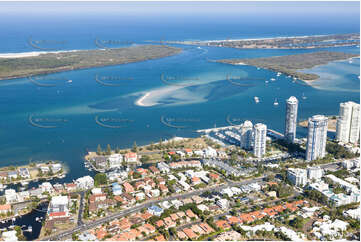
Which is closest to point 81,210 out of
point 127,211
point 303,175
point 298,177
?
point 127,211

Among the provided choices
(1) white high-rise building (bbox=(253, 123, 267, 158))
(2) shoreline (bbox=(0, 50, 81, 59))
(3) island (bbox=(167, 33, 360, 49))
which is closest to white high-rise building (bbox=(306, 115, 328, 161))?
(1) white high-rise building (bbox=(253, 123, 267, 158))

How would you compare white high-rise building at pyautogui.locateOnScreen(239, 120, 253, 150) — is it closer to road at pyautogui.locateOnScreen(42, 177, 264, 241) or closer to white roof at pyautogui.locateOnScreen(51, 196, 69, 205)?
road at pyautogui.locateOnScreen(42, 177, 264, 241)

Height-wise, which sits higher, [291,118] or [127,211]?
[291,118]

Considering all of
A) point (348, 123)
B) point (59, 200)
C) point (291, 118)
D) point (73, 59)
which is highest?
point (73, 59)

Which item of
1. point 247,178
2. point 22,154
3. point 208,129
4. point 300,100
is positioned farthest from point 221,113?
point 22,154

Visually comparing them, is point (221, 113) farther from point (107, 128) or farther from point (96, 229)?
point (96, 229)

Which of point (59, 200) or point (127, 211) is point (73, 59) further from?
point (127, 211)
